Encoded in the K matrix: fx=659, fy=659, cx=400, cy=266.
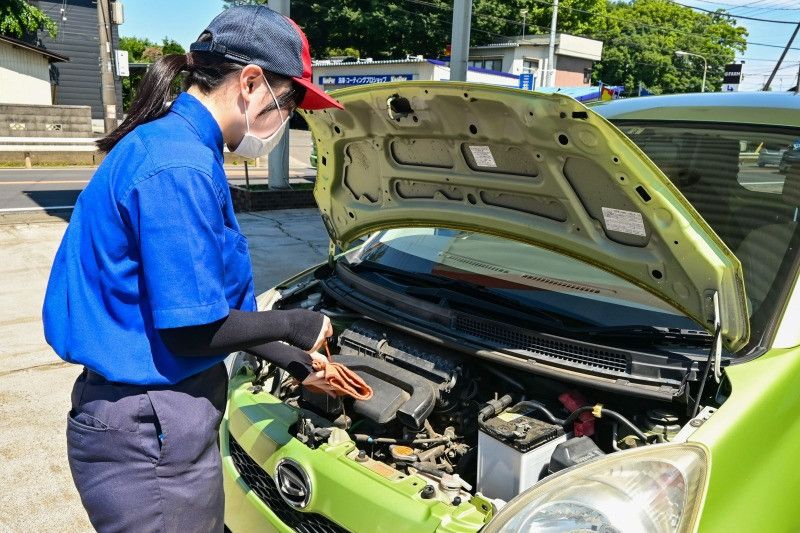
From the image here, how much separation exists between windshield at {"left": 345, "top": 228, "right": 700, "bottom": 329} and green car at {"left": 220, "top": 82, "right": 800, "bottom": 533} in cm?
1

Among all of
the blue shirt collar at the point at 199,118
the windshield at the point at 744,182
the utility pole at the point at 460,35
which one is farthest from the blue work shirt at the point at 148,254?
the utility pole at the point at 460,35

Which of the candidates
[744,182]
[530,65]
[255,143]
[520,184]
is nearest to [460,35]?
[744,182]

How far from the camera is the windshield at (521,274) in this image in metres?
2.20

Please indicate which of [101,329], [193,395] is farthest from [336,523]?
[101,329]

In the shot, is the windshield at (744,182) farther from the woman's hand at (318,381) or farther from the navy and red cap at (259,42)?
the navy and red cap at (259,42)

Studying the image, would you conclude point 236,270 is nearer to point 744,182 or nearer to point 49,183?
point 744,182

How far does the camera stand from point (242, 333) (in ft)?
5.00

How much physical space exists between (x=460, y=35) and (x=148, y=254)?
7.73m

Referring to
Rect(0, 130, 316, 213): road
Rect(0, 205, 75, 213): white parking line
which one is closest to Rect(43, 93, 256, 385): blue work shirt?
Rect(0, 205, 75, 213): white parking line

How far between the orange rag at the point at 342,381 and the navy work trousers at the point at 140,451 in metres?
0.41

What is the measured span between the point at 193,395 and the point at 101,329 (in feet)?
0.89

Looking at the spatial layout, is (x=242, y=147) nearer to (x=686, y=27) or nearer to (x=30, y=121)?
(x=30, y=121)

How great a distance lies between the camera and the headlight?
1474mm

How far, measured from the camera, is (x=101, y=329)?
1.47 m
